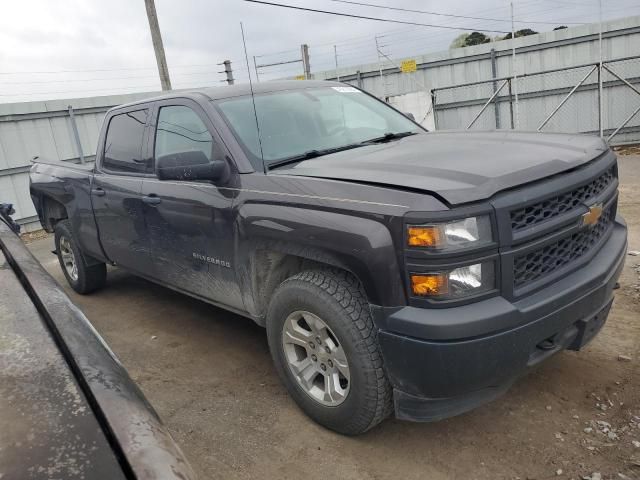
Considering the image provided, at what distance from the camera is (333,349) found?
2639mm

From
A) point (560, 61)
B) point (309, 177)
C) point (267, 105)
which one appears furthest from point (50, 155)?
point (560, 61)

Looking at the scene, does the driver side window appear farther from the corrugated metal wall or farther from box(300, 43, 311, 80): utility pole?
box(300, 43, 311, 80): utility pole

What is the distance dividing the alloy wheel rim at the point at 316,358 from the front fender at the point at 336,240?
36 cm

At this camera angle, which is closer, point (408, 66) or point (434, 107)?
point (434, 107)

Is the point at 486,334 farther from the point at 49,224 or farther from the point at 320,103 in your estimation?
the point at 49,224

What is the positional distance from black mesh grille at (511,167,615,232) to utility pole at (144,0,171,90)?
12.0m

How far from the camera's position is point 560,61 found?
1225 centimetres

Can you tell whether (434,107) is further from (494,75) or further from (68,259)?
(68,259)

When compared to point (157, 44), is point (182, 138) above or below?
below

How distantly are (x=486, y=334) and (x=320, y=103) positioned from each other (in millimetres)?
2207

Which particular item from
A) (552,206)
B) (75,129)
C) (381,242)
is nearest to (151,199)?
(381,242)

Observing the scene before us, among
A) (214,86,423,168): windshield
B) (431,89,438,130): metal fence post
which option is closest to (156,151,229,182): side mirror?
(214,86,423,168): windshield

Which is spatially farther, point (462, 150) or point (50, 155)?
point (50, 155)

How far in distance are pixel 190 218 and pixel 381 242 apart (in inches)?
63.6
